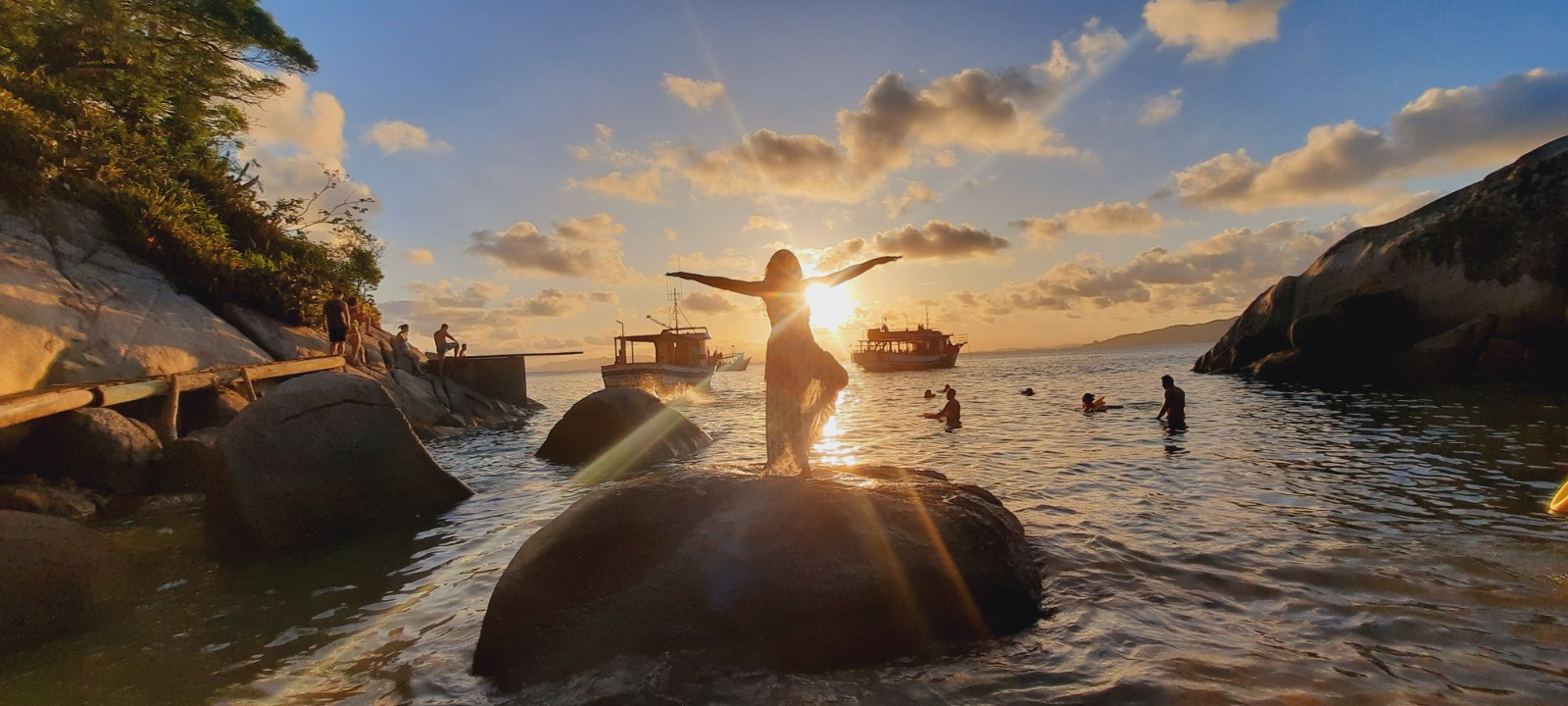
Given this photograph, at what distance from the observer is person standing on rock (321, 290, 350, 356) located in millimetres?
15957

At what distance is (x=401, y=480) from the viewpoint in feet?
26.8

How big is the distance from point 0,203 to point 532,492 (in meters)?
13.6

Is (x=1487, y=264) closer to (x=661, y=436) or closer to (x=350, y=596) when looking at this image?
(x=661, y=436)

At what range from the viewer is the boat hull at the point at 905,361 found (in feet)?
226

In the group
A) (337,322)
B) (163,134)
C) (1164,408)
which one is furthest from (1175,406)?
(163,134)

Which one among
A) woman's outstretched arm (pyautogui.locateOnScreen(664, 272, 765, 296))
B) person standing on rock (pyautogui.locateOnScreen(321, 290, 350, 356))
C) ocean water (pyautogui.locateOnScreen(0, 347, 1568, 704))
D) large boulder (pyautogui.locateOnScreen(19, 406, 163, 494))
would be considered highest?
person standing on rock (pyautogui.locateOnScreen(321, 290, 350, 356))

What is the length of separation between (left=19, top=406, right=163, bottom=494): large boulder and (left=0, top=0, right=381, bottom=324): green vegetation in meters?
7.05

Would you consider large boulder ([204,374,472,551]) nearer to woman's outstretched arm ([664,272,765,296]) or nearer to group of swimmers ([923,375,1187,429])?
woman's outstretched arm ([664,272,765,296])

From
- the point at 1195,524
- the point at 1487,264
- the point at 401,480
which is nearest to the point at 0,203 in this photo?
the point at 401,480

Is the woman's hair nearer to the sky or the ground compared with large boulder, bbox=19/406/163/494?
nearer to the sky

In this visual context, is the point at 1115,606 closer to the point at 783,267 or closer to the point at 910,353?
the point at 783,267

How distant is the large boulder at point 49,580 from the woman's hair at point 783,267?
598 centimetres

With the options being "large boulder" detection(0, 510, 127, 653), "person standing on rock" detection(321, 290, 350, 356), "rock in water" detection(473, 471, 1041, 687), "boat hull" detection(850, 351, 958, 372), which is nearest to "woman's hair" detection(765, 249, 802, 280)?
"rock in water" detection(473, 471, 1041, 687)

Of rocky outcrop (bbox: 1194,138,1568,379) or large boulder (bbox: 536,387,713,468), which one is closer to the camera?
large boulder (bbox: 536,387,713,468)
